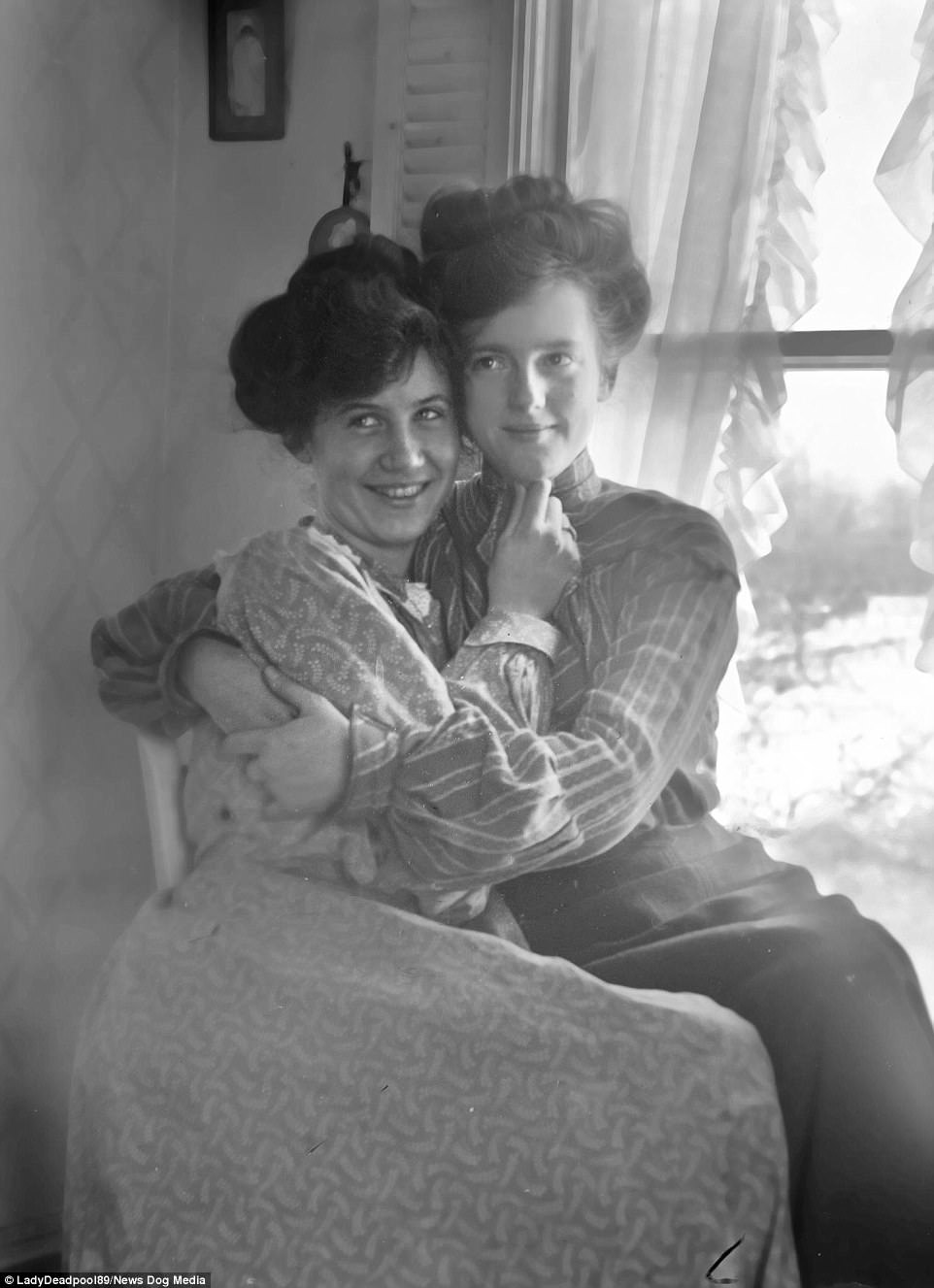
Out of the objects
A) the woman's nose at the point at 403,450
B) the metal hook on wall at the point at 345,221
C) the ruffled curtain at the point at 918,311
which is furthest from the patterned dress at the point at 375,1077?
the ruffled curtain at the point at 918,311

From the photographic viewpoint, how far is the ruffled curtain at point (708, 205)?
5.04 ft

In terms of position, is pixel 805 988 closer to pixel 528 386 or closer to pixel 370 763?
pixel 370 763

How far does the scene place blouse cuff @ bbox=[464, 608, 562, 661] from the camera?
1.57 metres

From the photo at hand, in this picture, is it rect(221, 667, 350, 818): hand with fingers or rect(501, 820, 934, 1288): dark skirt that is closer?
rect(501, 820, 934, 1288): dark skirt

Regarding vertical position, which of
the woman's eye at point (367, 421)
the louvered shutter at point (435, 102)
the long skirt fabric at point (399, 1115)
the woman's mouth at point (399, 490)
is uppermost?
the louvered shutter at point (435, 102)

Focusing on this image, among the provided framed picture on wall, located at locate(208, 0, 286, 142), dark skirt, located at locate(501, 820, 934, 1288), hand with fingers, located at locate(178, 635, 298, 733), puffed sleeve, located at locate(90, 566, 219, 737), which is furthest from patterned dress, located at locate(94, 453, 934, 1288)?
framed picture on wall, located at locate(208, 0, 286, 142)

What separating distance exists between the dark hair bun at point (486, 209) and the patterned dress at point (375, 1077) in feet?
1.24

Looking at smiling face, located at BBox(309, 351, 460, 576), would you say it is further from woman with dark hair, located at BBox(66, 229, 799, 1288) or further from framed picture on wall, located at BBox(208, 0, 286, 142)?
framed picture on wall, located at BBox(208, 0, 286, 142)

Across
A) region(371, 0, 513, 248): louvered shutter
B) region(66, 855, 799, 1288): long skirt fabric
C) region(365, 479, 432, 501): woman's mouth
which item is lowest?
region(66, 855, 799, 1288): long skirt fabric

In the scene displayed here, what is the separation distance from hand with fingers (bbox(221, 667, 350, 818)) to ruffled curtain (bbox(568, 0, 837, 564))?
1.43ft

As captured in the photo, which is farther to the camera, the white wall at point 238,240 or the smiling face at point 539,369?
the white wall at point 238,240

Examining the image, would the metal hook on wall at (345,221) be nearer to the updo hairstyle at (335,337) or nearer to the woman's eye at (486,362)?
the updo hairstyle at (335,337)

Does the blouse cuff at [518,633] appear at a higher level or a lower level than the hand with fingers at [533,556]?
lower

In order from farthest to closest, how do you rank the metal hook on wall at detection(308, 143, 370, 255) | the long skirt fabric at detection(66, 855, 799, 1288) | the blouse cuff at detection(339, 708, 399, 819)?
the metal hook on wall at detection(308, 143, 370, 255), the blouse cuff at detection(339, 708, 399, 819), the long skirt fabric at detection(66, 855, 799, 1288)
